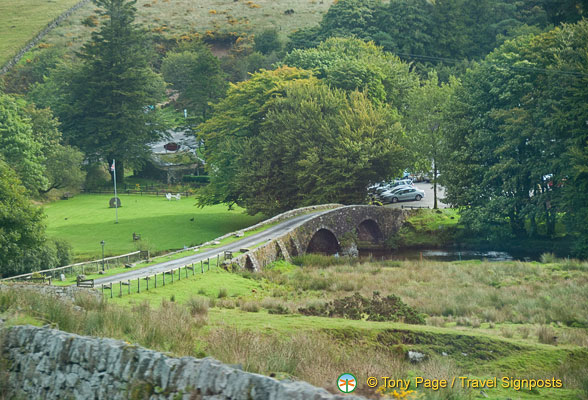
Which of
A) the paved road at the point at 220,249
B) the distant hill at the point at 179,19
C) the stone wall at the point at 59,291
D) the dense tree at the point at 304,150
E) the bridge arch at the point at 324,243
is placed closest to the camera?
the stone wall at the point at 59,291

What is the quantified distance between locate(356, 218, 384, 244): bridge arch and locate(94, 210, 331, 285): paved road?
7517mm

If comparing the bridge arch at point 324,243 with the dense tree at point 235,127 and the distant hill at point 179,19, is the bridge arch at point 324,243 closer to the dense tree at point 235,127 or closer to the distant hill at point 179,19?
the dense tree at point 235,127

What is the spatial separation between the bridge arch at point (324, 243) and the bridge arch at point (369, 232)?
5824 mm

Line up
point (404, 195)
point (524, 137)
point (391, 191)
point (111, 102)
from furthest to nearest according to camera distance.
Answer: point (111, 102), point (391, 191), point (404, 195), point (524, 137)

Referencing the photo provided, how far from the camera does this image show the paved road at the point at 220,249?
33969 millimetres

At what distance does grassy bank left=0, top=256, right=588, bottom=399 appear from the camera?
14859 mm

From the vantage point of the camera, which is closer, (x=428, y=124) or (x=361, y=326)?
(x=361, y=326)

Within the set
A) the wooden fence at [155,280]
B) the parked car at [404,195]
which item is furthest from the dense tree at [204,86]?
the wooden fence at [155,280]

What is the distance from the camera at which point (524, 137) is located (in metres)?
55.2

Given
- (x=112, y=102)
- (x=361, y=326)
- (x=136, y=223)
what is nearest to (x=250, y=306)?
(x=361, y=326)

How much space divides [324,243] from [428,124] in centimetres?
2069

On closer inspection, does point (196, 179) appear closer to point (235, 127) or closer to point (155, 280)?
point (235, 127)

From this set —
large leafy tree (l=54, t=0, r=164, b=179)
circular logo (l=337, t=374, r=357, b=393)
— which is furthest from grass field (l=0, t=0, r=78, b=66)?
circular logo (l=337, t=374, r=357, b=393)

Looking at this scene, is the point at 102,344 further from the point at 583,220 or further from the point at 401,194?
the point at 401,194
